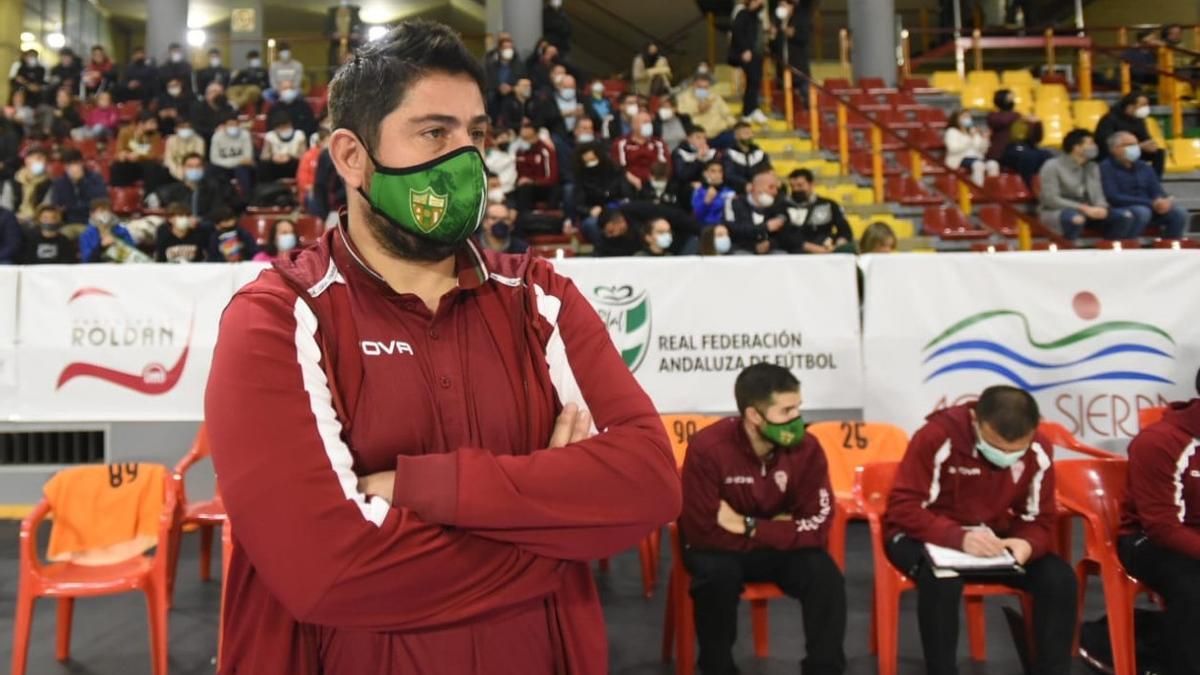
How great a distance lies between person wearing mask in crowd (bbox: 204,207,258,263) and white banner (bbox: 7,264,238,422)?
2.13 metres

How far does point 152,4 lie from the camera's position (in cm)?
1490

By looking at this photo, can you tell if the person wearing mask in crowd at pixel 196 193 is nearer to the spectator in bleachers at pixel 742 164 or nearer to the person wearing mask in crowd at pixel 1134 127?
the spectator in bleachers at pixel 742 164

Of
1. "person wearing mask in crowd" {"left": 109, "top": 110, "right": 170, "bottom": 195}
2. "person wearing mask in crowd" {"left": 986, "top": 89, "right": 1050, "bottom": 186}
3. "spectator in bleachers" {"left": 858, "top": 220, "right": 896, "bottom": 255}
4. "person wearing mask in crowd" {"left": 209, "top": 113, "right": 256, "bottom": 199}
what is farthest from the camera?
"person wearing mask in crowd" {"left": 109, "top": 110, "right": 170, "bottom": 195}

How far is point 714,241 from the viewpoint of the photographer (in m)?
7.81

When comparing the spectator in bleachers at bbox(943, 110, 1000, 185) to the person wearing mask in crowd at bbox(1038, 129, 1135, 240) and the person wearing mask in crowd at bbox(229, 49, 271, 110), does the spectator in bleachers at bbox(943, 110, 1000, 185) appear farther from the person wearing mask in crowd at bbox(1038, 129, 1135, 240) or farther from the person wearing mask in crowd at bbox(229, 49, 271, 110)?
the person wearing mask in crowd at bbox(229, 49, 271, 110)

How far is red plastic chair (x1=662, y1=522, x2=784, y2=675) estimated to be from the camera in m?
3.90

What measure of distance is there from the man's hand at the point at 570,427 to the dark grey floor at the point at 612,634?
275cm

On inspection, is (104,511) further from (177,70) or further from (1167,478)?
(177,70)

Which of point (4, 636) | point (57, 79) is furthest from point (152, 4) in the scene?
point (4, 636)

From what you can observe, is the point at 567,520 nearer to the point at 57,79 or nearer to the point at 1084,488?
the point at 1084,488

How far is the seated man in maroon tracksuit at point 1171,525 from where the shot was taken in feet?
12.0

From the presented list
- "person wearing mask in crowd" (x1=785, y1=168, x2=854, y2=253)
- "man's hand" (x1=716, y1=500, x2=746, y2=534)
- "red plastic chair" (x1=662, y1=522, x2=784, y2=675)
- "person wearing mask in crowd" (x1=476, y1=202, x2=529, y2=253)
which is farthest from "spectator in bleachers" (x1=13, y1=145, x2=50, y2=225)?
"man's hand" (x1=716, y1=500, x2=746, y2=534)

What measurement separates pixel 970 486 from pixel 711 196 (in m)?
5.31

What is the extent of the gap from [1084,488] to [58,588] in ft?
14.2
